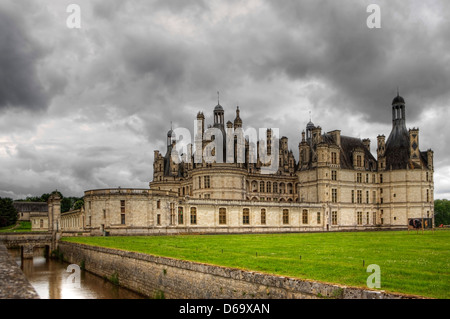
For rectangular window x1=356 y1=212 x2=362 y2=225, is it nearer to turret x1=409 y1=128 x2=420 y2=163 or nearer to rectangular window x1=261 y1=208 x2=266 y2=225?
turret x1=409 y1=128 x2=420 y2=163

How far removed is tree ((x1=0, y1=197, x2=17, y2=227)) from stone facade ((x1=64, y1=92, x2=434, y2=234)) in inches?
1623

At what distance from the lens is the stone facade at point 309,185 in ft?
172

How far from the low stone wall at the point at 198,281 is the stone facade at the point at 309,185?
77.6 ft

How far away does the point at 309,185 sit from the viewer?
63031mm

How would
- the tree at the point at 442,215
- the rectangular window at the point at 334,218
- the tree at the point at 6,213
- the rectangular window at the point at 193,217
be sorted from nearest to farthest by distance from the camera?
the rectangular window at the point at 193,217
the rectangular window at the point at 334,218
the tree at the point at 6,213
the tree at the point at 442,215

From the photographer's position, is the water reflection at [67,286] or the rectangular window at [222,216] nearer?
the water reflection at [67,286]

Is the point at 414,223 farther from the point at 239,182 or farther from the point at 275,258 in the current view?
the point at 275,258

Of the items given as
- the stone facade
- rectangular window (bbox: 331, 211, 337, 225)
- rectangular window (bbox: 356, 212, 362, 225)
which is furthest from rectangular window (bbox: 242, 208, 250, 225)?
rectangular window (bbox: 356, 212, 362, 225)

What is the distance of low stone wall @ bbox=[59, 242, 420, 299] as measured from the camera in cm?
1089

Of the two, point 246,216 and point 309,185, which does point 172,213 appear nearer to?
point 246,216

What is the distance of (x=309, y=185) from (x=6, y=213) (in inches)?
2464

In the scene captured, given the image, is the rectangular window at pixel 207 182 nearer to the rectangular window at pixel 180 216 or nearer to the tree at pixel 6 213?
the rectangular window at pixel 180 216
